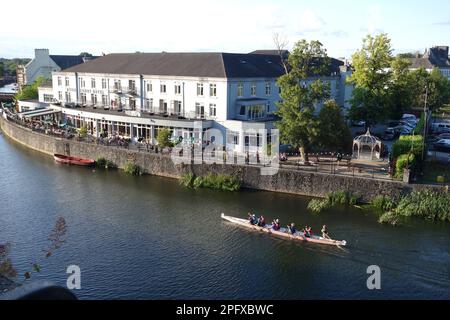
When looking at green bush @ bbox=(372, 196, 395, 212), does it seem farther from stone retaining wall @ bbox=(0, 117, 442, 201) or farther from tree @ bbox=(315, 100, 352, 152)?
tree @ bbox=(315, 100, 352, 152)

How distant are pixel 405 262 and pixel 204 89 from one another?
27.5 metres

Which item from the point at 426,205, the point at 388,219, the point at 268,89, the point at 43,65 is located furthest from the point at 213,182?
the point at 43,65

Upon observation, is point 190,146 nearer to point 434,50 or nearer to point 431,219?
point 431,219

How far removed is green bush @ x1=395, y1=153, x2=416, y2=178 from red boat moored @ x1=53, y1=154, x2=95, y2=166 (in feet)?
93.5

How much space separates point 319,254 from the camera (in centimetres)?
2547

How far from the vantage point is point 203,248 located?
26234 mm

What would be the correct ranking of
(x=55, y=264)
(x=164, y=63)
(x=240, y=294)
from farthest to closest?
(x=164, y=63) → (x=55, y=264) → (x=240, y=294)

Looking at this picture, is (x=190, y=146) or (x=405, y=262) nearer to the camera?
(x=405, y=262)

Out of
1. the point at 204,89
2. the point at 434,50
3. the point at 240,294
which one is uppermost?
the point at 434,50

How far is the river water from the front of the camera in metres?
21.8

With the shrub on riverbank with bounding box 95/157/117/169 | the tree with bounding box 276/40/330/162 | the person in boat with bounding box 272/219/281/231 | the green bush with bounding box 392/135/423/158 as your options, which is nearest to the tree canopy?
the tree with bounding box 276/40/330/162

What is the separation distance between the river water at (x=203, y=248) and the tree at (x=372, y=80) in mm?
15613
